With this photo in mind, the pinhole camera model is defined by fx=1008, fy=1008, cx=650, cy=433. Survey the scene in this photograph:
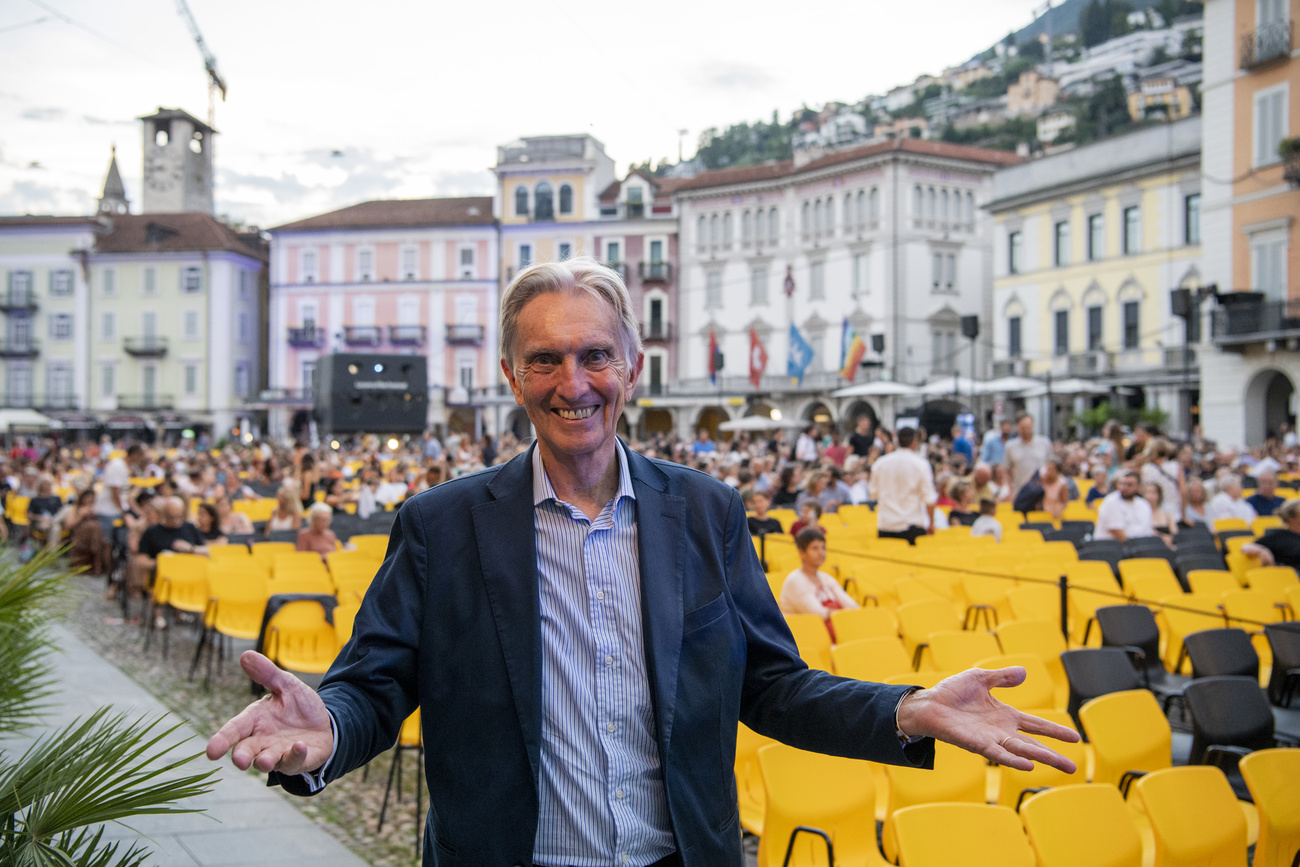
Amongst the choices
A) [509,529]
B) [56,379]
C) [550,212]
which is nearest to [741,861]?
[509,529]

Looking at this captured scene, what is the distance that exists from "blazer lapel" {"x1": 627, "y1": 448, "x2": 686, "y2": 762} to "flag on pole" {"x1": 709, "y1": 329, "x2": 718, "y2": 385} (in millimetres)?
35452

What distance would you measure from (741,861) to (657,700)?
40 cm

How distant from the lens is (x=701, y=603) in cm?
177

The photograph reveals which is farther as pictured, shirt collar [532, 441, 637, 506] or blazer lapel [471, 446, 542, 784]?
shirt collar [532, 441, 637, 506]

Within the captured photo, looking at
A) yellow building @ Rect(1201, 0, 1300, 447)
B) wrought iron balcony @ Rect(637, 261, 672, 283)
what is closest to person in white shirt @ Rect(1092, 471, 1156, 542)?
yellow building @ Rect(1201, 0, 1300, 447)

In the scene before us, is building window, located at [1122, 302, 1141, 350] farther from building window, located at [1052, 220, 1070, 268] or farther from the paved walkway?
the paved walkway

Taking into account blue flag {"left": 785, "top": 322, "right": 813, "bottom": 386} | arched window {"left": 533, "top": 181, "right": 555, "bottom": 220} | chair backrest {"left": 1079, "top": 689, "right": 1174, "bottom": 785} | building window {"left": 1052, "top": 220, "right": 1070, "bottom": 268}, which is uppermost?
arched window {"left": 533, "top": 181, "right": 555, "bottom": 220}

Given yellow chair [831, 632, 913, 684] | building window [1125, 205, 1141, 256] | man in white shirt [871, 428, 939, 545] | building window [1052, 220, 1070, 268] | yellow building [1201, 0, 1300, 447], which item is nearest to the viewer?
yellow chair [831, 632, 913, 684]

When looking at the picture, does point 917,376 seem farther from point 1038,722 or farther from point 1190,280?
point 1038,722

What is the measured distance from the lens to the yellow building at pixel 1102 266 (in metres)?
30.5

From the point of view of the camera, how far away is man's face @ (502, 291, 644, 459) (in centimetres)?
175

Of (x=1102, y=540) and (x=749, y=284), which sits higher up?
(x=749, y=284)

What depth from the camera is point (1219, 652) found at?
17.6ft

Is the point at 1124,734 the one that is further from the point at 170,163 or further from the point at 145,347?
the point at 170,163
